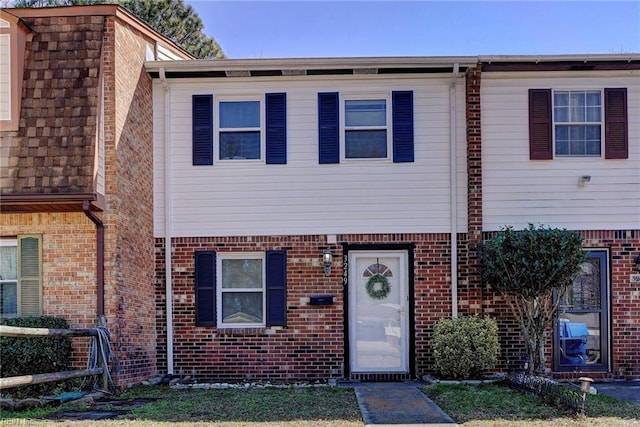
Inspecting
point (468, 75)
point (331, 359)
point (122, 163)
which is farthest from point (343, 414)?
point (468, 75)

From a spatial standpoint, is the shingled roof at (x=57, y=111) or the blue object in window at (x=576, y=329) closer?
the shingled roof at (x=57, y=111)

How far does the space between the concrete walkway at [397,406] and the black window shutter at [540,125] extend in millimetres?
4176

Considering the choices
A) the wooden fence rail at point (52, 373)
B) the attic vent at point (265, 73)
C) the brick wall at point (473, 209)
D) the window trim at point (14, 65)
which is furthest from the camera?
the attic vent at point (265, 73)

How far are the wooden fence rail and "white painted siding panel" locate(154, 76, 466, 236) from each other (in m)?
2.42

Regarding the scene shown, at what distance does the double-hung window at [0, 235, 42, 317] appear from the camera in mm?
9164

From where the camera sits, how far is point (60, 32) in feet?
30.5

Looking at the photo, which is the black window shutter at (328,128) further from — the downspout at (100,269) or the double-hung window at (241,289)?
the downspout at (100,269)

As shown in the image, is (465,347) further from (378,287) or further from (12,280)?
(12,280)

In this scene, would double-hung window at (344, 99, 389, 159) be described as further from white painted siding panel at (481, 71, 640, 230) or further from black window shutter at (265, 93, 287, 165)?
white painted siding panel at (481, 71, 640, 230)

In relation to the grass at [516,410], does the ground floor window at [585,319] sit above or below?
above

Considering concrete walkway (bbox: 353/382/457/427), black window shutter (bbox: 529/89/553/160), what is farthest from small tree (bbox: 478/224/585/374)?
concrete walkway (bbox: 353/382/457/427)

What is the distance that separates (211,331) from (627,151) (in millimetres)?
7311

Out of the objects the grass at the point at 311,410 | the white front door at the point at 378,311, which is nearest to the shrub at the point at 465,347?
the grass at the point at 311,410

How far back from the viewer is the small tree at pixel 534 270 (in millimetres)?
9258
